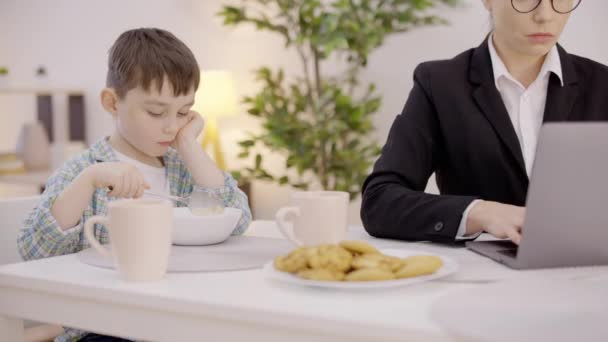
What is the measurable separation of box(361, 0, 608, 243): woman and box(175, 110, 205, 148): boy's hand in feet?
1.28

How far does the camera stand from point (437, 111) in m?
1.70

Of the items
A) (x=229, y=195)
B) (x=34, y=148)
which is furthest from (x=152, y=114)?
(x=34, y=148)

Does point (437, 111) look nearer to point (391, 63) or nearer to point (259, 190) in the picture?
point (391, 63)

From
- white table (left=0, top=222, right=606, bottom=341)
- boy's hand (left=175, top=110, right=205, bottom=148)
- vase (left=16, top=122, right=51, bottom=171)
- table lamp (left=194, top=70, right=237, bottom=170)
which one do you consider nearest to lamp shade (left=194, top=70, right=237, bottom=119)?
table lamp (left=194, top=70, right=237, bottom=170)

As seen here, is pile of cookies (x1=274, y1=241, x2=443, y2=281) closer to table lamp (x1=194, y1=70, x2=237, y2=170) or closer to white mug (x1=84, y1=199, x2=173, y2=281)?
white mug (x1=84, y1=199, x2=173, y2=281)

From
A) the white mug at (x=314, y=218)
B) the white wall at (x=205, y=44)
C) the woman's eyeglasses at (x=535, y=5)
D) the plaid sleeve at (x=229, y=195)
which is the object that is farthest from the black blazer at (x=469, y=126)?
the white wall at (x=205, y=44)

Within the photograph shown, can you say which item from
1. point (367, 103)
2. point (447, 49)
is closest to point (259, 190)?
point (367, 103)

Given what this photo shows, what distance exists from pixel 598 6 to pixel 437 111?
2299 mm

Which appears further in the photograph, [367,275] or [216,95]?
[216,95]

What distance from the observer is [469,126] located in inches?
64.8

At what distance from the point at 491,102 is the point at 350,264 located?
81cm

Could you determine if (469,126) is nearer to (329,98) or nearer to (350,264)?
(350,264)

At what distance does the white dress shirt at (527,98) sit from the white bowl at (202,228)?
691 millimetres

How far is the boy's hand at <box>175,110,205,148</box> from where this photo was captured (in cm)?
167
